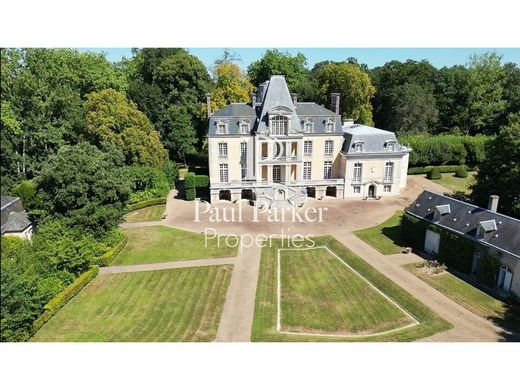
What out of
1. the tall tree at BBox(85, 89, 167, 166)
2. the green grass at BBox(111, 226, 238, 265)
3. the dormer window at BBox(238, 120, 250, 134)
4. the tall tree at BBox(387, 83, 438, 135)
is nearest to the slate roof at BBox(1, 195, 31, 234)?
the green grass at BBox(111, 226, 238, 265)

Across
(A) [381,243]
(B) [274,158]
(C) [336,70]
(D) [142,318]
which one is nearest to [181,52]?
(C) [336,70]

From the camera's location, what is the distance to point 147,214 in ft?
106

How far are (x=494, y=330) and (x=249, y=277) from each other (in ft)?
40.7

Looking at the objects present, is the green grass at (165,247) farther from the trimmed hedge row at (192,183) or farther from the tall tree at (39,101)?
the tall tree at (39,101)

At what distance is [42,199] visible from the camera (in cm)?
1878

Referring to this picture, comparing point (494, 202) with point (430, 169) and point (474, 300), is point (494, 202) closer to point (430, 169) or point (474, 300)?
point (474, 300)

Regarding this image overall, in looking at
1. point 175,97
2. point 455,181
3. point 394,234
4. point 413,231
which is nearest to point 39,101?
point 413,231

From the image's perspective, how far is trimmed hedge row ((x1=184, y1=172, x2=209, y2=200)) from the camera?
3491 centimetres

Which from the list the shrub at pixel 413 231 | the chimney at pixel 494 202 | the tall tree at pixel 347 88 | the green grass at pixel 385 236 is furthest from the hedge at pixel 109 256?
the tall tree at pixel 347 88

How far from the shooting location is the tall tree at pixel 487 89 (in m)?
47.4

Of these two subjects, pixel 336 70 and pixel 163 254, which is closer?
pixel 163 254

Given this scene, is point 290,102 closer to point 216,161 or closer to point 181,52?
point 216,161

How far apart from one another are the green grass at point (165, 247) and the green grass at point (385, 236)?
9.75 metres

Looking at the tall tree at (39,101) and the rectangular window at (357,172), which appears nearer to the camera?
the tall tree at (39,101)
